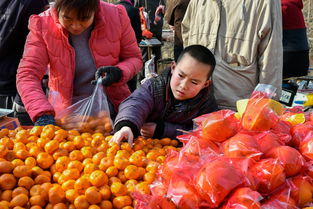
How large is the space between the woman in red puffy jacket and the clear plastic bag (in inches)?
3.3

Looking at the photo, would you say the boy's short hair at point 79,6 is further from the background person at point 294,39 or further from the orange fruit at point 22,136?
the background person at point 294,39

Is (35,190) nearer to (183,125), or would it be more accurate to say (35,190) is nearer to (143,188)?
(143,188)

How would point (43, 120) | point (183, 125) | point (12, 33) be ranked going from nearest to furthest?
1. point (43, 120)
2. point (183, 125)
3. point (12, 33)

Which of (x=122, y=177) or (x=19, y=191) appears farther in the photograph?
(x=122, y=177)

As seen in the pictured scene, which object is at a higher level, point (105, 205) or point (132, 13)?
point (132, 13)

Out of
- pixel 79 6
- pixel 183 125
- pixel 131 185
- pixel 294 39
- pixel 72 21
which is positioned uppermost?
pixel 79 6

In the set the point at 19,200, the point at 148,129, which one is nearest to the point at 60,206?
the point at 19,200

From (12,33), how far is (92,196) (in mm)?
1828

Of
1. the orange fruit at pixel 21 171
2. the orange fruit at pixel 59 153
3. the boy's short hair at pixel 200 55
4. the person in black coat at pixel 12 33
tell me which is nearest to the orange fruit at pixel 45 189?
the orange fruit at pixel 21 171

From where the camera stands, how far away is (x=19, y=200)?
4.07ft

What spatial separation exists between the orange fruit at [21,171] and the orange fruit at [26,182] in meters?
0.02

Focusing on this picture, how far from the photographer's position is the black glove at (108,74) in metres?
2.04

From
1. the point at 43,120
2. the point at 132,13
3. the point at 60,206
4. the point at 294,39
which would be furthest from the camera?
the point at 132,13

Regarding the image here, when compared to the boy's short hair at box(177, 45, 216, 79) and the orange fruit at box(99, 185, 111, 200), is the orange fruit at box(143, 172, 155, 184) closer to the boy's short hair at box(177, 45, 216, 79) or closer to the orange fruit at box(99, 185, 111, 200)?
the orange fruit at box(99, 185, 111, 200)
